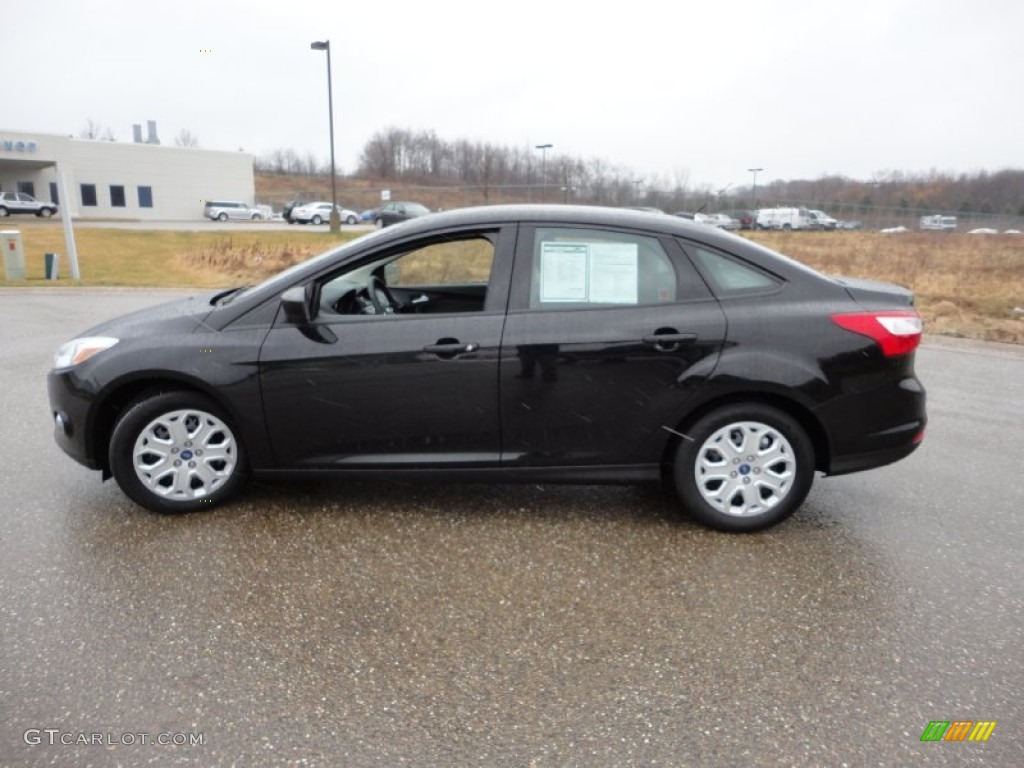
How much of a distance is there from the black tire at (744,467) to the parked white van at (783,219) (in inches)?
1848

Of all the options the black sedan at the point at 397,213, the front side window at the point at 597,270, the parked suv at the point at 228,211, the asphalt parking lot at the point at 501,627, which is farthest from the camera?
the parked suv at the point at 228,211

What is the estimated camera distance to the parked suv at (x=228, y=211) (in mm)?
55562

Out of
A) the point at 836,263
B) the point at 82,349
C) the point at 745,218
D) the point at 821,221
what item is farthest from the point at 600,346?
the point at 821,221

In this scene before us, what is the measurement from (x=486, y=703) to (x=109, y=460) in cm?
254

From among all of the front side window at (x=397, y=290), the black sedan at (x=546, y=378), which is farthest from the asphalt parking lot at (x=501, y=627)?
the front side window at (x=397, y=290)

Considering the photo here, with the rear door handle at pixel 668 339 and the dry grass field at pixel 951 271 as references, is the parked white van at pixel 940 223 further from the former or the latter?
the rear door handle at pixel 668 339

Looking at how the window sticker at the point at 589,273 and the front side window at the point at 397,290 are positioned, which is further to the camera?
the front side window at the point at 397,290

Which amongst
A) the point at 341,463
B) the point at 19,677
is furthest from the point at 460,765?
the point at 341,463

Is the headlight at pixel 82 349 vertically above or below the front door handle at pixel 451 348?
below

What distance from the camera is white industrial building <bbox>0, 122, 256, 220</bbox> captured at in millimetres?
51312

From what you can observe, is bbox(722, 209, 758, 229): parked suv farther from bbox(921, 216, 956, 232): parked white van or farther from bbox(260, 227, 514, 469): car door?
bbox(260, 227, 514, 469): car door

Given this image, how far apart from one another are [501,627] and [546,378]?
1.27 metres

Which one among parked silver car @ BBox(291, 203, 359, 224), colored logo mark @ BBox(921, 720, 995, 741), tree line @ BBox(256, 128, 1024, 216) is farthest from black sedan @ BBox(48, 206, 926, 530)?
parked silver car @ BBox(291, 203, 359, 224)

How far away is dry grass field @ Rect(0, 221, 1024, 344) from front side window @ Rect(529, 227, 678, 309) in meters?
8.56
